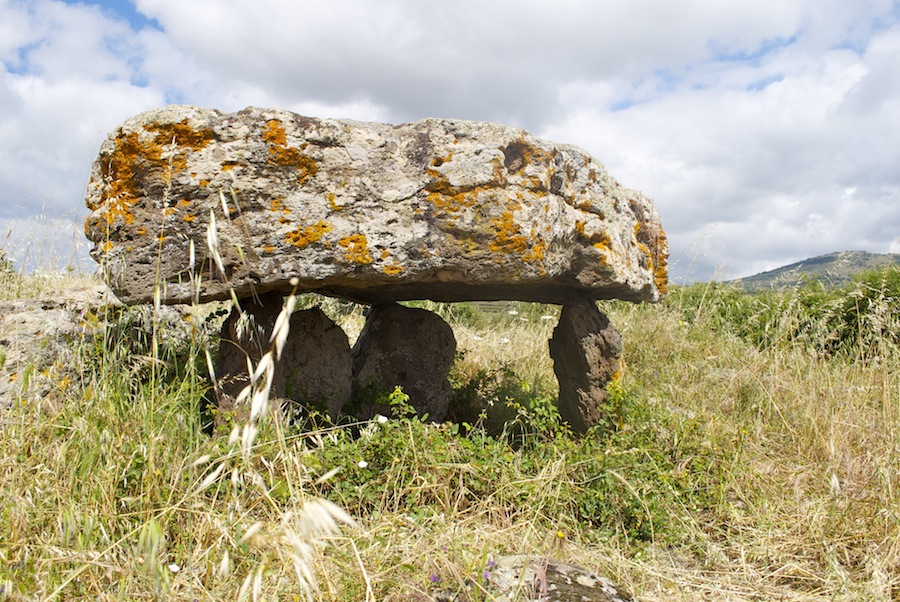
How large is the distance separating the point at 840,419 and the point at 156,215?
4.29 m

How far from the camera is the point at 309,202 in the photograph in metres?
3.48

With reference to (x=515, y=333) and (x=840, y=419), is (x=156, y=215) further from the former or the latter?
(x=515, y=333)

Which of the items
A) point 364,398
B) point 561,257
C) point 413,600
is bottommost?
point 413,600

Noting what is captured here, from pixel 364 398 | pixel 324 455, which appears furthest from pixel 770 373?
pixel 324 455

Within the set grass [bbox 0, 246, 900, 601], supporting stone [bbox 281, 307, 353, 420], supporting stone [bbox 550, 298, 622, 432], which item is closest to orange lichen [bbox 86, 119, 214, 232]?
grass [bbox 0, 246, 900, 601]

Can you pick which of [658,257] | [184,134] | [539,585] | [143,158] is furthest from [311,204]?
[658,257]

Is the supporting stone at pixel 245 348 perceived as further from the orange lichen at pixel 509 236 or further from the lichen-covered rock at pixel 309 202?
the orange lichen at pixel 509 236

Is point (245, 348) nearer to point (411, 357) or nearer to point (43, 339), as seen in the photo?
point (43, 339)

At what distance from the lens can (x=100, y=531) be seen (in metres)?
2.50

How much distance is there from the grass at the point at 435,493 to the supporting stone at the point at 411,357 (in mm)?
401

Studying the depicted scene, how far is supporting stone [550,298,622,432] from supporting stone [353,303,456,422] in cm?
86

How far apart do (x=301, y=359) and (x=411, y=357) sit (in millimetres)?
852

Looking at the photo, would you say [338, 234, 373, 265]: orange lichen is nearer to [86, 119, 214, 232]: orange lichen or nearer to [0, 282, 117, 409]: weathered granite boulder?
[86, 119, 214, 232]: orange lichen

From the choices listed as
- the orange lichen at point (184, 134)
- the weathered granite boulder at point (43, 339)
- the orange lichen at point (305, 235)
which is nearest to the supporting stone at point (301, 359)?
the orange lichen at point (305, 235)
